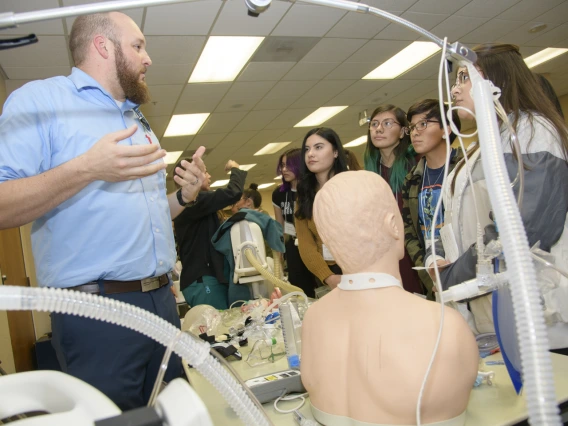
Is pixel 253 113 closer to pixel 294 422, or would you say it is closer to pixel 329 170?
pixel 329 170

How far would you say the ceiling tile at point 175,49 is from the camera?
12.7 ft

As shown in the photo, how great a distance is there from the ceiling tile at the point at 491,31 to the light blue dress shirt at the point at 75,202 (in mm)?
4662

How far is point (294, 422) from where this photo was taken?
1017 millimetres

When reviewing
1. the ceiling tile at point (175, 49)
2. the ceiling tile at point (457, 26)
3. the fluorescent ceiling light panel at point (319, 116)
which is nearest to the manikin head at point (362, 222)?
the ceiling tile at point (175, 49)

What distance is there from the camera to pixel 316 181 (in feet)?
8.32

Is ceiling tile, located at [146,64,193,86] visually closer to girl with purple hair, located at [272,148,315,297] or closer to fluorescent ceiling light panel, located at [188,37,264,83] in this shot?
fluorescent ceiling light panel, located at [188,37,264,83]

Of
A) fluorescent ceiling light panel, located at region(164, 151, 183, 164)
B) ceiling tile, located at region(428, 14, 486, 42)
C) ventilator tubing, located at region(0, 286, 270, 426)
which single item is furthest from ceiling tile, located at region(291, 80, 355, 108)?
ventilator tubing, located at region(0, 286, 270, 426)

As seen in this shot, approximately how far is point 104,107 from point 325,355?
1.00 metres

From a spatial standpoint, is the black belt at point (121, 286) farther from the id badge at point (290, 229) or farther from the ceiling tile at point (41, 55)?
the ceiling tile at point (41, 55)

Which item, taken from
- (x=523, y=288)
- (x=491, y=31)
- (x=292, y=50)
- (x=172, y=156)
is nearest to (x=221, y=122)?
(x=172, y=156)

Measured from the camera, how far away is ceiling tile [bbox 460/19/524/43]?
4.57 metres

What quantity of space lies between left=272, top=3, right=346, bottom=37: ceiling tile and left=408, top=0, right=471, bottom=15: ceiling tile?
0.74 metres

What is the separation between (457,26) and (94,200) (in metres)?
4.55

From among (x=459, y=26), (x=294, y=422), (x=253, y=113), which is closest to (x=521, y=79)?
(x=294, y=422)
